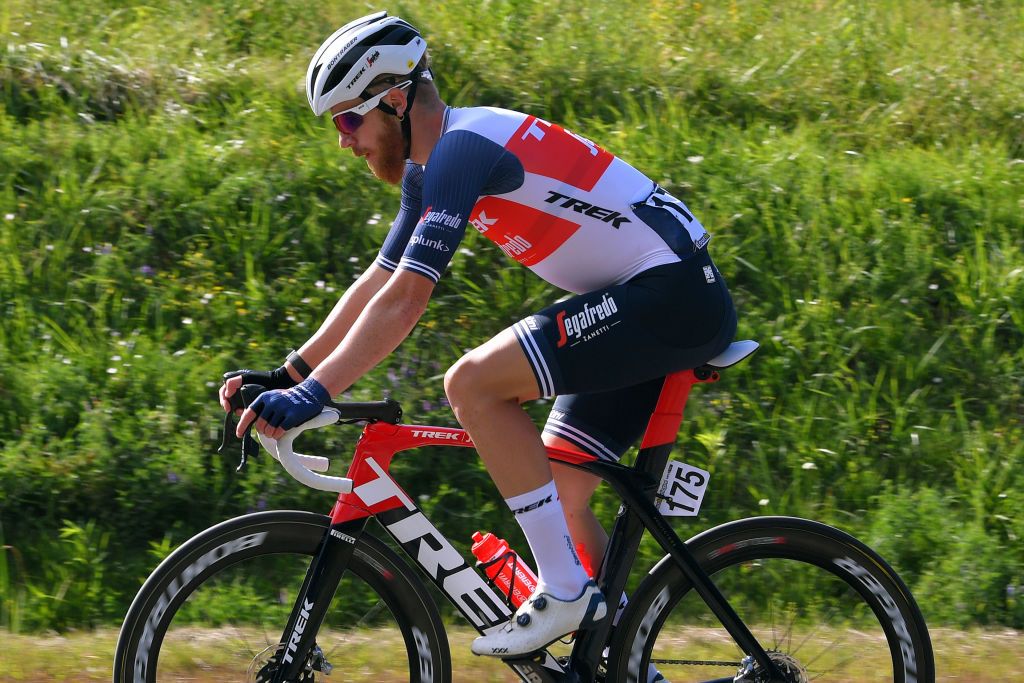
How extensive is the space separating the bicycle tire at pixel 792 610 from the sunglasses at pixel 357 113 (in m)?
1.45

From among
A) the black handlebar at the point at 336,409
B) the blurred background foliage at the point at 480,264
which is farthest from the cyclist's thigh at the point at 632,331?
the blurred background foliage at the point at 480,264

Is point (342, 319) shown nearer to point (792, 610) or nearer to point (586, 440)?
point (586, 440)

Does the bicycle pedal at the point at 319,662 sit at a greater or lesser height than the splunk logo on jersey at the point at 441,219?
lesser

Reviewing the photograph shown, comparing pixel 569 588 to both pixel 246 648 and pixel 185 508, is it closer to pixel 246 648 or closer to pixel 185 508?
pixel 246 648

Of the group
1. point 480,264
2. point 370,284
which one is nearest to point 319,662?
point 370,284

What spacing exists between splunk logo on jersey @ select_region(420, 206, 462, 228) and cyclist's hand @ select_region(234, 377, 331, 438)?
0.51m

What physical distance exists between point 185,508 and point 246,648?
197 cm

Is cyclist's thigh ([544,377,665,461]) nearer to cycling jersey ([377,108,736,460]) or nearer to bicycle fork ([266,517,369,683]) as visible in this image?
cycling jersey ([377,108,736,460])

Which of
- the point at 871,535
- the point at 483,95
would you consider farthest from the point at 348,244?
the point at 871,535

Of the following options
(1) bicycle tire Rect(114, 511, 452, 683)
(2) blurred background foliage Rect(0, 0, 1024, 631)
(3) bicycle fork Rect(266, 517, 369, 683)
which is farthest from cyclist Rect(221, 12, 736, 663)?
(2) blurred background foliage Rect(0, 0, 1024, 631)

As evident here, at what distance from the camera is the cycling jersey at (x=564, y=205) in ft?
10.1

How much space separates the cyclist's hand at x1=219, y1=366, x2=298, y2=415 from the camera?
3.04 meters

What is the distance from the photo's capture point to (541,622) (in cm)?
313

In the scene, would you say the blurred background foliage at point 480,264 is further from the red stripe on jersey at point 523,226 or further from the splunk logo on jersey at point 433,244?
the splunk logo on jersey at point 433,244
